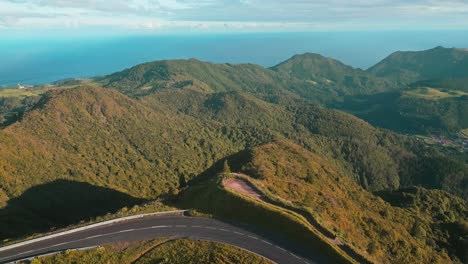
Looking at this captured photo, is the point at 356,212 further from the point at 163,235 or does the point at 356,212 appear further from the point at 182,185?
the point at 182,185

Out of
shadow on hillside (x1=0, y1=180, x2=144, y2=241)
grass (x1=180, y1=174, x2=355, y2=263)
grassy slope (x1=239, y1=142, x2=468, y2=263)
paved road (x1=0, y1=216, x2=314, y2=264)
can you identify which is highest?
grass (x1=180, y1=174, x2=355, y2=263)

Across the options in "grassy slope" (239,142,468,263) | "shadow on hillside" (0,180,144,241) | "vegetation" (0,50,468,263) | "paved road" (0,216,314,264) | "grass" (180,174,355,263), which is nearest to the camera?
→ "paved road" (0,216,314,264)

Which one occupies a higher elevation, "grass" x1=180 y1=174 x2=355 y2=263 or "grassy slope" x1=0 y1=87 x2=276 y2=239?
"grass" x1=180 y1=174 x2=355 y2=263

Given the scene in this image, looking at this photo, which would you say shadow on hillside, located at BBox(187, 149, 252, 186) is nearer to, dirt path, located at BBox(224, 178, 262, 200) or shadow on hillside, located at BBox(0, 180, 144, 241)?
dirt path, located at BBox(224, 178, 262, 200)

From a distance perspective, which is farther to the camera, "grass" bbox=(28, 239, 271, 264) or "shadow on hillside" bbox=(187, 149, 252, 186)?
"shadow on hillside" bbox=(187, 149, 252, 186)

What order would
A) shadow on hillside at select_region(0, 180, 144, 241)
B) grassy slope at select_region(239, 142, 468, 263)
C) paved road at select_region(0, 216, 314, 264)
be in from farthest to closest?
1. shadow on hillside at select_region(0, 180, 144, 241)
2. grassy slope at select_region(239, 142, 468, 263)
3. paved road at select_region(0, 216, 314, 264)

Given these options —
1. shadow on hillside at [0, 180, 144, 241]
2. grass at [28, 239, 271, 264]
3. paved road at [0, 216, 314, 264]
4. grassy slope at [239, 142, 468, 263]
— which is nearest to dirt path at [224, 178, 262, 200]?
grassy slope at [239, 142, 468, 263]

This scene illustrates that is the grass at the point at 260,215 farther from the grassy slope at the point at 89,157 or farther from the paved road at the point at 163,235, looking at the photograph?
the grassy slope at the point at 89,157

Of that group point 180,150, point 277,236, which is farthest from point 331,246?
point 180,150
